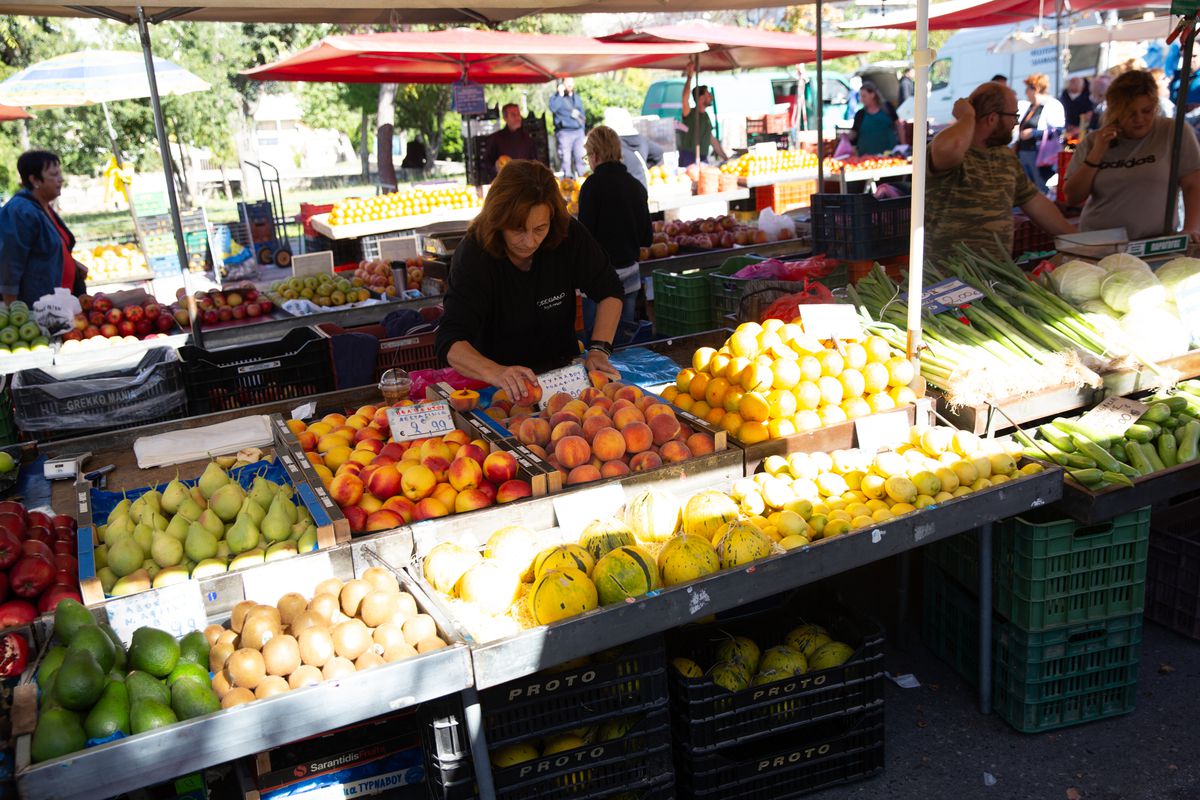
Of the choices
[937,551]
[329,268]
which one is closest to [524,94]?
[329,268]

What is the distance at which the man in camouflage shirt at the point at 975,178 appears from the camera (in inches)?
192

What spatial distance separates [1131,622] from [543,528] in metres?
2.15

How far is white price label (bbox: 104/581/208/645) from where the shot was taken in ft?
8.06

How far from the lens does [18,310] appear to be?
6016 mm

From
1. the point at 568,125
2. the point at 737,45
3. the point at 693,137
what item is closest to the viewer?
the point at 737,45

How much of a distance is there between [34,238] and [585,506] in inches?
231

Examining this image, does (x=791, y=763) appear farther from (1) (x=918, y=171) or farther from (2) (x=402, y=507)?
(1) (x=918, y=171)

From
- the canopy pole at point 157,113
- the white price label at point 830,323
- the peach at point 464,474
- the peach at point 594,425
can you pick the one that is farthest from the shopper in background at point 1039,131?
the peach at point 464,474

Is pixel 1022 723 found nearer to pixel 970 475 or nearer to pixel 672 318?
pixel 970 475

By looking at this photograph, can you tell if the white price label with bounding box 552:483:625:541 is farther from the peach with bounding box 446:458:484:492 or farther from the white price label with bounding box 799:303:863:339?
the white price label with bounding box 799:303:863:339

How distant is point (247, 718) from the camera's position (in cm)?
211

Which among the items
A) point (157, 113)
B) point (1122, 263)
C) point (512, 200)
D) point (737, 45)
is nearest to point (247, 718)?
point (512, 200)

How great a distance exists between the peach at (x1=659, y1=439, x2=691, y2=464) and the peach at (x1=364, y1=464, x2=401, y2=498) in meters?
0.89

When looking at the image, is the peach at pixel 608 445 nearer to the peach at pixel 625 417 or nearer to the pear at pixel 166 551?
the peach at pixel 625 417
